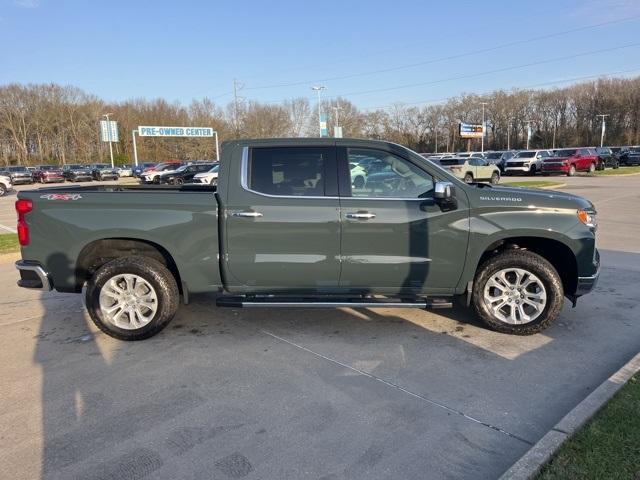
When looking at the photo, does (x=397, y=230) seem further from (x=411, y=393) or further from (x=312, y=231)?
(x=411, y=393)

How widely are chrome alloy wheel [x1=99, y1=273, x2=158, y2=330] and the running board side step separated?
2.35 ft

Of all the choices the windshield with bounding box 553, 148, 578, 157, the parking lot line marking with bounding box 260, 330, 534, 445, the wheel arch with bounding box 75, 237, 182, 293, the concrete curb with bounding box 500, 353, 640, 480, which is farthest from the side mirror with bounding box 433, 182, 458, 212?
the windshield with bounding box 553, 148, 578, 157

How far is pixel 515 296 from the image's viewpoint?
4.69 metres

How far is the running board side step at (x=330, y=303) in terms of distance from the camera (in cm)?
450

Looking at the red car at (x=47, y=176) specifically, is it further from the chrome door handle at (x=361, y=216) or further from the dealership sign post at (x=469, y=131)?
the dealership sign post at (x=469, y=131)

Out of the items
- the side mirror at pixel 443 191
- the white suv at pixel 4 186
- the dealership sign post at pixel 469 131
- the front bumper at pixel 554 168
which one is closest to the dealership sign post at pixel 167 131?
the white suv at pixel 4 186

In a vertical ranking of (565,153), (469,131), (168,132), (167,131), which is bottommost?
(565,153)

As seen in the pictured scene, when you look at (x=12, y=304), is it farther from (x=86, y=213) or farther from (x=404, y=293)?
(x=404, y=293)

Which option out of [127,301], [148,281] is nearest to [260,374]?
[148,281]

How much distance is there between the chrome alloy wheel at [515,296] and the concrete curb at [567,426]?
3.29ft

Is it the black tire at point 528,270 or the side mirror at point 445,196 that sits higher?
the side mirror at point 445,196

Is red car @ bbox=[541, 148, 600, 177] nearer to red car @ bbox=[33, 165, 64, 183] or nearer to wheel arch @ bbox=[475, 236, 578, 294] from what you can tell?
wheel arch @ bbox=[475, 236, 578, 294]

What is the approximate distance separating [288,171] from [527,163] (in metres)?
34.1

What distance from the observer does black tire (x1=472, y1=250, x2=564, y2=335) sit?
15.0 ft
